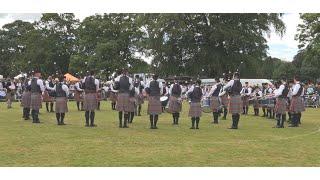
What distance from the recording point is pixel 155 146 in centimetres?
1103

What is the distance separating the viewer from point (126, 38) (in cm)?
5938

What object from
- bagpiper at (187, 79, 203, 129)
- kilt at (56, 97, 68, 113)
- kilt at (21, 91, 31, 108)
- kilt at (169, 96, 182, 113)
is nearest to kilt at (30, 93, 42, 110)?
kilt at (21, 91, 31, 108)

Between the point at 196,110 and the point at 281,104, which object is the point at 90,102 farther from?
the point at 281,104

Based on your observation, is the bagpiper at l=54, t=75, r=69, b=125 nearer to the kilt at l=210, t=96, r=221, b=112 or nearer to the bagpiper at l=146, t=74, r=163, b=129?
the bagpiper at l=146, t=74, r=163, b=129

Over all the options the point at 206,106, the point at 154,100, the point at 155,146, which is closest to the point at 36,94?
the point at 154,100

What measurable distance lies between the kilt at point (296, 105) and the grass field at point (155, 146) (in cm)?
111

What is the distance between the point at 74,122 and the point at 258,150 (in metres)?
8.16

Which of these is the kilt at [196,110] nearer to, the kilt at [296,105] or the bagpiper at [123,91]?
the bagpiper at [123,91]

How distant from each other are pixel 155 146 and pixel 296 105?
24.3 ft

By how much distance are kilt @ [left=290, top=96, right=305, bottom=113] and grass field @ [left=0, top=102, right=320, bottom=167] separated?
1110 millimetres

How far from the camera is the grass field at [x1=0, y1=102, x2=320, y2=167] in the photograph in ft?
29.7

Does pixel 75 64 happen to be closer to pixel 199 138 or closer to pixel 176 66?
pixel 176 66

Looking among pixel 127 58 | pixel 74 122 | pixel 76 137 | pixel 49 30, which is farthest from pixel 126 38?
pixel 76 137

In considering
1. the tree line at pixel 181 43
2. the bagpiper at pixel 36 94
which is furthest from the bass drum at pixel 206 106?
the tree line at pixel 181 43
